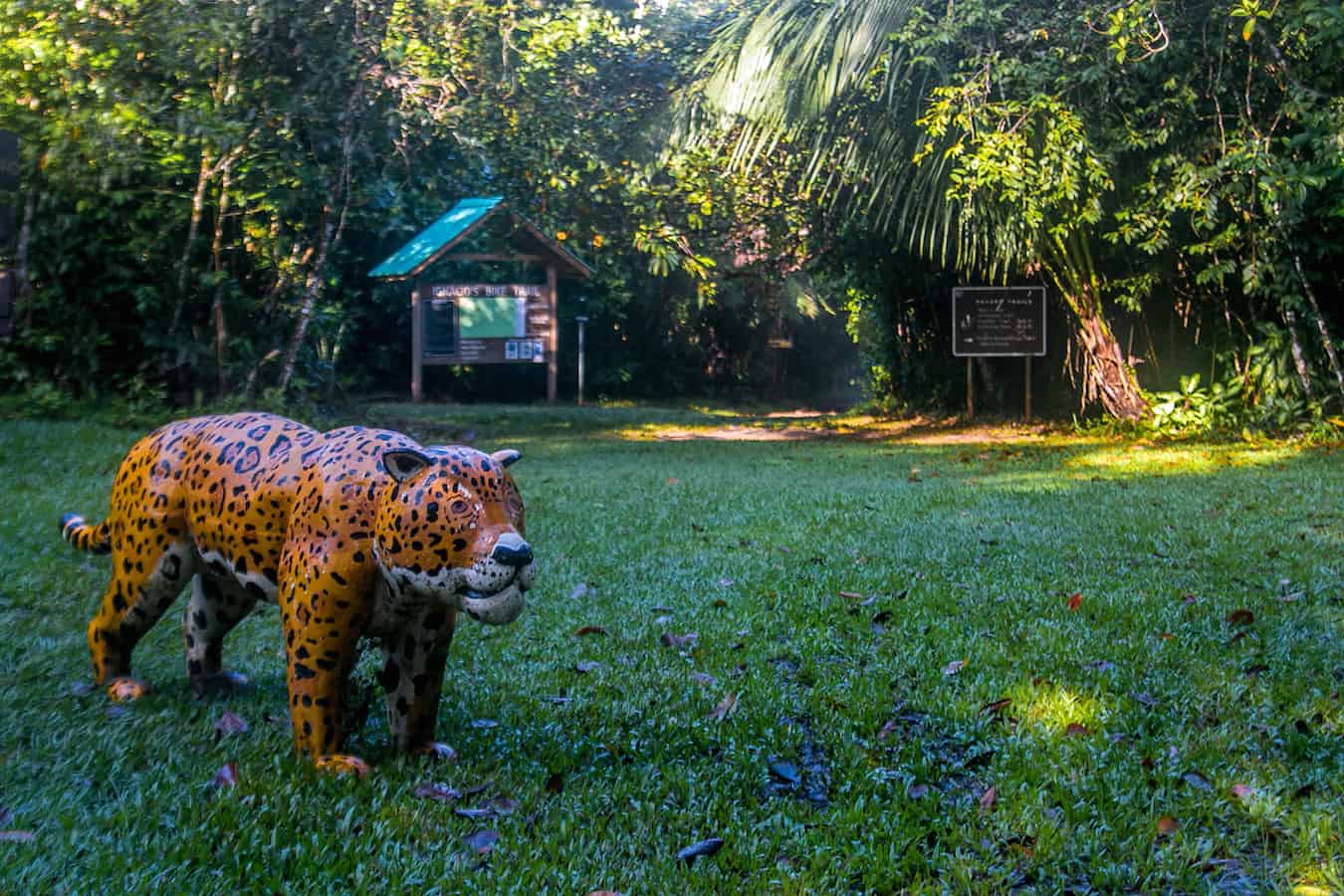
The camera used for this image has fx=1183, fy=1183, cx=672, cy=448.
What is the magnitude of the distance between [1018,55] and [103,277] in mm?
11256

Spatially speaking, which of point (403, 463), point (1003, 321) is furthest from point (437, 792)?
point (1003, 321)

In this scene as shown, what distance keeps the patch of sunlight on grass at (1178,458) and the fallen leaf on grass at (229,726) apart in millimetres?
9488

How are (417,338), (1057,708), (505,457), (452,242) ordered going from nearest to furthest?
(505,457) < (1057,708) < (452,242) < (417,338)

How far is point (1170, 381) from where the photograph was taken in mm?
15695

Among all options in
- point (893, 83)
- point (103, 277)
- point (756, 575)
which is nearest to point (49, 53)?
point (103, 277)

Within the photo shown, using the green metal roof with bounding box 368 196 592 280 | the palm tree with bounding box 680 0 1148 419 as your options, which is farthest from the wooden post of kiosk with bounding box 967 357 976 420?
the green metal roof with bounding box 368 196 592 280

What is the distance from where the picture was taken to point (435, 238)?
22.6m

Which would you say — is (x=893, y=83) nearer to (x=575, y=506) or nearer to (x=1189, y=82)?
(x=1189, y=82)

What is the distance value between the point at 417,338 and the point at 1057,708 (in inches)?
794

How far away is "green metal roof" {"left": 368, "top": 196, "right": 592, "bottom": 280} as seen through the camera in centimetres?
2131

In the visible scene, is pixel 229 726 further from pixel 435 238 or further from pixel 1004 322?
pixel 435 238

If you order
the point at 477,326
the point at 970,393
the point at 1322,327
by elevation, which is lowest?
the point at 970,393

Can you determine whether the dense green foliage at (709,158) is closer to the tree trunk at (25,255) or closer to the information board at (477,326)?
the tree trunk at (25,255)

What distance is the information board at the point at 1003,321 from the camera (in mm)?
17109
